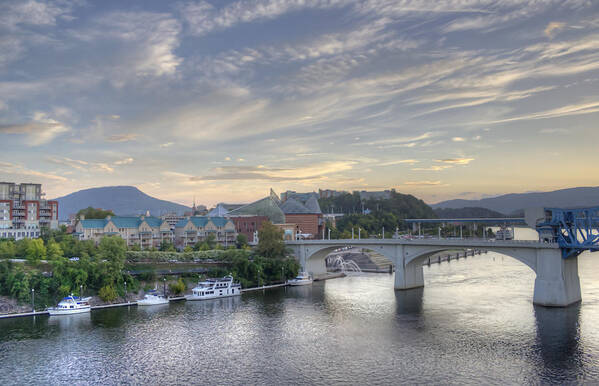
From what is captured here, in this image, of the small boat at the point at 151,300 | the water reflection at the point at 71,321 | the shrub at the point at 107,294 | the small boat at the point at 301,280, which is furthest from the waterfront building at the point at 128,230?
the water reflection at the point at 71,321

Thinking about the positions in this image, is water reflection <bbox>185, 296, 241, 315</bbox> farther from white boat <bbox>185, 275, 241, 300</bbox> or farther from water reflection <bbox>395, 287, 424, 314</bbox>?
water reflection <bbox>395, 287, 424, 314</bbox>

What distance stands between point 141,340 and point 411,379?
26390 mm

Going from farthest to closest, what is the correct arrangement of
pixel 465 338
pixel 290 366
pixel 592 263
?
pixel 592 263 → pixel 465 338 → pixel 290 366

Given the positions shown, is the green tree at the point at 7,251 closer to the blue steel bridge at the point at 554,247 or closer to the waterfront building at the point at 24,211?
the waterfront building at the point at 24,211

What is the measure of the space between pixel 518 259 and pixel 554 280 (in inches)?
182

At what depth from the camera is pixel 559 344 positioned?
146 ft

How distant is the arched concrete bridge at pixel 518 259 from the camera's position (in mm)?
58531

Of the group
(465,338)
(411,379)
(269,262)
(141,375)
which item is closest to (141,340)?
(141,375)

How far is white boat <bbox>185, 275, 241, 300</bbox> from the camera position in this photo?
230ft

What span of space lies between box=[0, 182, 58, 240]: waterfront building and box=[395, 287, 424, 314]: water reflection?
74.0 m

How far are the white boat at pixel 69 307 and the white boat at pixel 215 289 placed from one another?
47.9ft

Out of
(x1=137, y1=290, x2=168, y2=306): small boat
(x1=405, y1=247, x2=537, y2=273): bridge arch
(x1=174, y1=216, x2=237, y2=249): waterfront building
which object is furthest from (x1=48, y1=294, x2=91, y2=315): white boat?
(x1=405, y1=247, x2=537, y2=273): bridge arch

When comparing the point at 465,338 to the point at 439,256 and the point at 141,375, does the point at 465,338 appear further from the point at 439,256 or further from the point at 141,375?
the point at 439,256

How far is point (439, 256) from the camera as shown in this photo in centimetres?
13412
